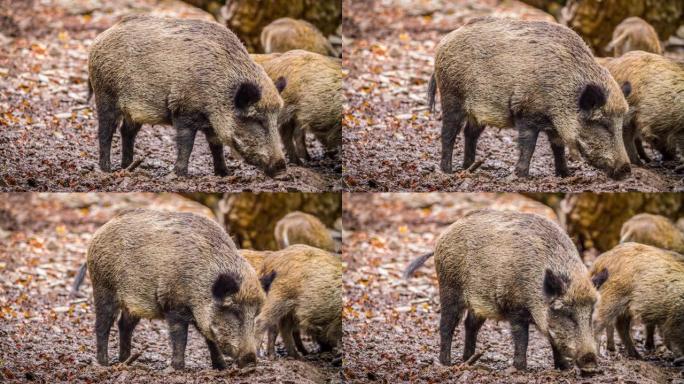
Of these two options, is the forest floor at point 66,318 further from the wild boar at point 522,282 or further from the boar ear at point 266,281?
the wild boar at point 522,282

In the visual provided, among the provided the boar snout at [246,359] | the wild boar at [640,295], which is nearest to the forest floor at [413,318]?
the wild boar at [640,295]

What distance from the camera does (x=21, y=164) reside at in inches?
333

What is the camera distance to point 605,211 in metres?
8.91

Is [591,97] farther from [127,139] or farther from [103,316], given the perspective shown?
[103,316]

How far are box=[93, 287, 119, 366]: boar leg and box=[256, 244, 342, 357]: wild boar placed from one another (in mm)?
1187

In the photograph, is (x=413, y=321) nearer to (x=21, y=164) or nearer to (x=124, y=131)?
(x=124, y=131)

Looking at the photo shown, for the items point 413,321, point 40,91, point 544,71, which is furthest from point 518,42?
point 40,91

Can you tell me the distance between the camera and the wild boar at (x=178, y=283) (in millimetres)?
7812

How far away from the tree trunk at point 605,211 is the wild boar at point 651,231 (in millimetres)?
49

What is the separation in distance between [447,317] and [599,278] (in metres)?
1.24

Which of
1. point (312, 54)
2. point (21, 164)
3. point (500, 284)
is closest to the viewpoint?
point (500, 284)

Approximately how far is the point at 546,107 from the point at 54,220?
4.05 metres

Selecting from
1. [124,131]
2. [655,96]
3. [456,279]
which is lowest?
[456,279]

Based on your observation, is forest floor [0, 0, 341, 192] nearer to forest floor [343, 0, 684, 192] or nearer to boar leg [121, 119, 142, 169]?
boar leg [121, 119, 142, 169]
